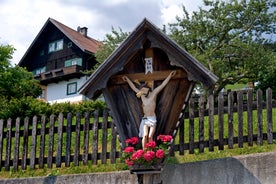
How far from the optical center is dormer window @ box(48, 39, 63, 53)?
33.1 meters

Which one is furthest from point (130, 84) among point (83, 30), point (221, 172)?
point (83, 30)

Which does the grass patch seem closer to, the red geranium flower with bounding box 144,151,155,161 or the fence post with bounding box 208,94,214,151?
the fence post with bounding box 208,94,214,151

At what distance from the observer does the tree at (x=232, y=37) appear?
765 inches

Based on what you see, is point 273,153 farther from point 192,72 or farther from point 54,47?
point 54,47

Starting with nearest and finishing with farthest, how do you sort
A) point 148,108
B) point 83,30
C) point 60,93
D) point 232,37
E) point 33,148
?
1. point 148,108
2. point 33,148
3. point 232,37
4. point 60,93
5. point 83,30

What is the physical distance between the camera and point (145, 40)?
5.48 meters

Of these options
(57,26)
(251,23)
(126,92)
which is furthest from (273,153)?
(57,26)

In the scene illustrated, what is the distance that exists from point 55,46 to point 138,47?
96.5 ft

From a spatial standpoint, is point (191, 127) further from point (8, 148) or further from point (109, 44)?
point (109, 44)

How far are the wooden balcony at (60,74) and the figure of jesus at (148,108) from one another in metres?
25.1

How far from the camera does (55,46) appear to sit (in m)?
33.6

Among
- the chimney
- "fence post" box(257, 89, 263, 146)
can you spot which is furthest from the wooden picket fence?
the chimney

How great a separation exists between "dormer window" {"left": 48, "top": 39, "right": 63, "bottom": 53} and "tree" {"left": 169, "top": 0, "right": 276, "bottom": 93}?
15149mm

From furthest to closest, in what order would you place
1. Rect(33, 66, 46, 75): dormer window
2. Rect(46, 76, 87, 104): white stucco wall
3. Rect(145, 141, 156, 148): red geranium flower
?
Rect(33, 66, 46, 75): dormer window
Rect(46, 76, 87, 104): white stucco wall
Rect(145, 141, 156, 148): red geranium flower
